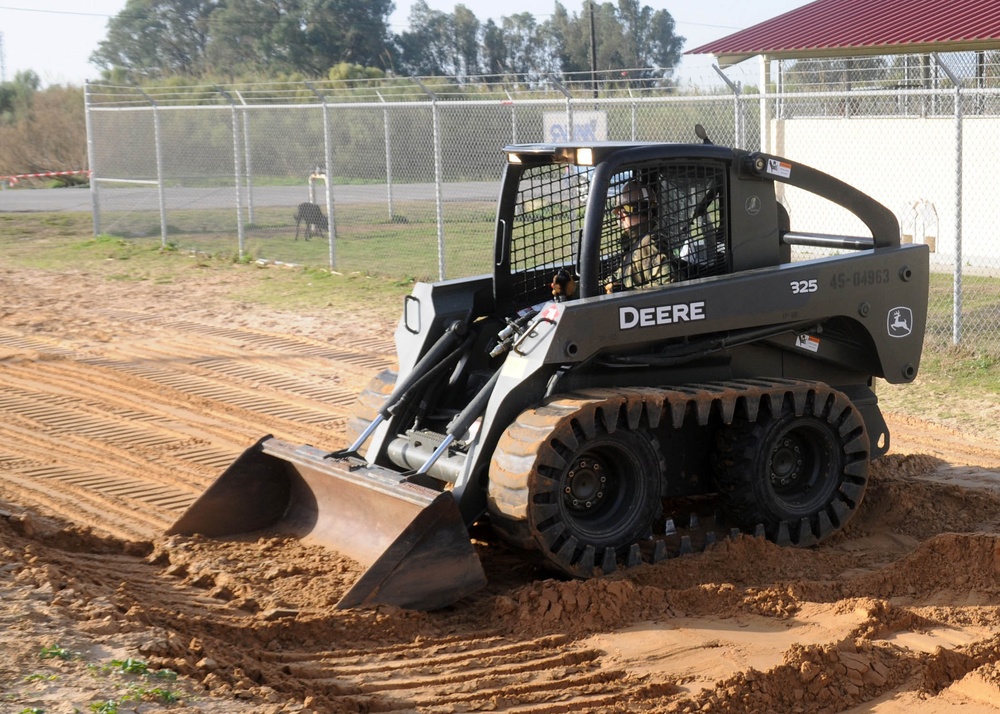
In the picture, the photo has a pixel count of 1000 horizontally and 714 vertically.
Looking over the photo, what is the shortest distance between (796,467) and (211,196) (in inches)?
719

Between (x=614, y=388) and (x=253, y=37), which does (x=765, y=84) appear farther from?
(x=253, y=37)

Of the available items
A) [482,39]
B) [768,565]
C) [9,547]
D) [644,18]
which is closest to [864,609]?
[768,565]

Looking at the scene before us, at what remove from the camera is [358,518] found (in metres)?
5.79

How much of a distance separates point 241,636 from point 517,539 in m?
1.29

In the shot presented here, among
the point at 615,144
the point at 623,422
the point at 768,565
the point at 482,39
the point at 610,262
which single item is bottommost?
the point at 768,565

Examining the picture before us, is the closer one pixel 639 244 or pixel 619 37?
pixel 639 244

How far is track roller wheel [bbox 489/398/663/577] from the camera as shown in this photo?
17.3 feet

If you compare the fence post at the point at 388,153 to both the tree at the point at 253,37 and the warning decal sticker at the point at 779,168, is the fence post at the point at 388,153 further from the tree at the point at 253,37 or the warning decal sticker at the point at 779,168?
the tree at the point at 253,37

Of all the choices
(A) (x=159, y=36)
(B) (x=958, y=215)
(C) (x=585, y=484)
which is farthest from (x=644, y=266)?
(A) (x=159, y=36)

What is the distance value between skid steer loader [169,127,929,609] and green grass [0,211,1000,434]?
2689 millimetres

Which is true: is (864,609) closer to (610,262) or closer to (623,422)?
(623,422)

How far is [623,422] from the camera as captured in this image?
5.58 meters

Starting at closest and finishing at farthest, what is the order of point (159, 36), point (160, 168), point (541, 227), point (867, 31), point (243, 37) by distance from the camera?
point (541, 227) < point (867, 31) < point (160, 168) < point (243, 37) < point (159, 36)

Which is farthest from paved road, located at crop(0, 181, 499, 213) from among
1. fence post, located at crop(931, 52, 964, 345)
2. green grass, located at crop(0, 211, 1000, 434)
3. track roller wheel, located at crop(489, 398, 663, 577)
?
track roller wheel, located at crop(489, 398, 663, 577)
